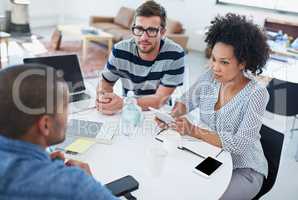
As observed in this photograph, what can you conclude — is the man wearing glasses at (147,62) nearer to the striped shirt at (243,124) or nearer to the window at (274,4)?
the striped shirt at (243,124)

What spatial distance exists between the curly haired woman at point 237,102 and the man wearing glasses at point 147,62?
1.33 feet

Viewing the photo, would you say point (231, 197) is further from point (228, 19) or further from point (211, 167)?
point (228, 19)

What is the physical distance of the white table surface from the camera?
4.12 ft

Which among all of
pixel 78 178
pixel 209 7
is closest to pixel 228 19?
pixel 78 178

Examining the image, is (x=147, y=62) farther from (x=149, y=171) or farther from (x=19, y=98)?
(x=19, y=98)

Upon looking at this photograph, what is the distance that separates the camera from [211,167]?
142cm

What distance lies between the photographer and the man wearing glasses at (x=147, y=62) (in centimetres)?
210

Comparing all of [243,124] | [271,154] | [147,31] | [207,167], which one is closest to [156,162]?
[207,167]

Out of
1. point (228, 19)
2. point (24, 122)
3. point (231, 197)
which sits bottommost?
point (231, 197)

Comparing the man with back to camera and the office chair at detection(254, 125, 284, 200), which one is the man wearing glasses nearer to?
the office chair at detection(254, 125, 284, 200)

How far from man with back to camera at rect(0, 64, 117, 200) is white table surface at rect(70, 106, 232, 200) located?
0.39 metres

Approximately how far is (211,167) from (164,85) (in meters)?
0.95

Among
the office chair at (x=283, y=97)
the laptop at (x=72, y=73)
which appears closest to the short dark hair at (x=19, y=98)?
the laptop at (x=72, y=73)

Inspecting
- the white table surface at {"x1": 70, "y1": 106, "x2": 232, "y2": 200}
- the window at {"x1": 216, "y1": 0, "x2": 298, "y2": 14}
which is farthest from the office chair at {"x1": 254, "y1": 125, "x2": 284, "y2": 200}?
the window at {"x1": 216, "y1": 0, "x2": 298, "y2": 14}
